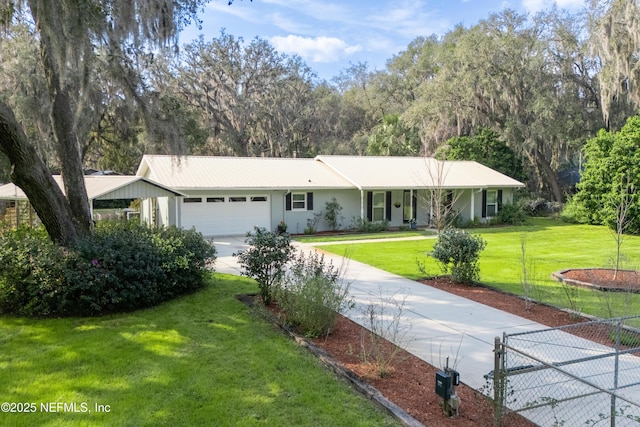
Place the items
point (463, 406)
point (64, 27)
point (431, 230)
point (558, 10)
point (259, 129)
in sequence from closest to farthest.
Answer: point (463, 406) < point (64, 27) < point (431, 230) < point (558, 10) < point (259, 129)

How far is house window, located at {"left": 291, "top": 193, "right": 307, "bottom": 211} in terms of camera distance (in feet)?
64.4

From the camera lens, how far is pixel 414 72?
37125 mm

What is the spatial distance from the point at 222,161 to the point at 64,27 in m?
14.4

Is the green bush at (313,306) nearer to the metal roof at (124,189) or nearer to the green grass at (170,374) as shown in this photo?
the green grass at (170,374)

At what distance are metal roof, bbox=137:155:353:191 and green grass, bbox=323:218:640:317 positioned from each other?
189 inches

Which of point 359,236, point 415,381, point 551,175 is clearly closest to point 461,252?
point 415,381

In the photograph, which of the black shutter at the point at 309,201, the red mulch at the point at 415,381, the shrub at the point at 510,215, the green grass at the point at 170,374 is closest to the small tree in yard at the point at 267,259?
the green grass at the point at 170,374

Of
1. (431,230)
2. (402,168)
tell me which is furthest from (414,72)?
(431,230)

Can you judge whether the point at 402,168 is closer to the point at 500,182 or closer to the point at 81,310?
the point at 500,182

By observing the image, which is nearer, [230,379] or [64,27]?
[230,379]

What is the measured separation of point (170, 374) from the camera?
485 centimetres

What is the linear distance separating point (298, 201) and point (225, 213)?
3243mm

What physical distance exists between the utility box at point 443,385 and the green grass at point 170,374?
510 mm

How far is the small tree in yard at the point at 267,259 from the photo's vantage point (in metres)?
7.47
